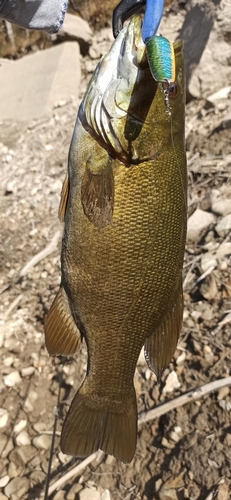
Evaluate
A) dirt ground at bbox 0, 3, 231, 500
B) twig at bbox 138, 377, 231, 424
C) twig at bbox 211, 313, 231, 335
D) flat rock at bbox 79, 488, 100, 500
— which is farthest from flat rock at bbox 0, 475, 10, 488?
twig at bbox 211, 313, 231, 335

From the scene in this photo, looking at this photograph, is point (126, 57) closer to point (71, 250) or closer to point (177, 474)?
point (71, 250)

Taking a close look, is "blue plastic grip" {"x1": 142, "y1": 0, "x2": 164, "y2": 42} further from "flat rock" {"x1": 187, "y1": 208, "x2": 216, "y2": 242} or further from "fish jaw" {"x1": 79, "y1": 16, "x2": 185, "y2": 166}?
"flat rock" {"x1": 187, "y1": 208, "x2": 216, "y2": 242}

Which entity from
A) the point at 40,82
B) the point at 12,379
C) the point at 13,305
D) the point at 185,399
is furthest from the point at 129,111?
the point at 40,82

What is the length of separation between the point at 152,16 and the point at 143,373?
2157 mm

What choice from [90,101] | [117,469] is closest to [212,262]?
[117,469]

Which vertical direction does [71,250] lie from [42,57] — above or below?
above

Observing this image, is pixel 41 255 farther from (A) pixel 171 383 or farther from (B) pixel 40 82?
(B) pixel 40 82

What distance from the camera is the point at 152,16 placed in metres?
1.38

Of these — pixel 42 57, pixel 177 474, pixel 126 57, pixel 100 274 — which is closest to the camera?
pixel 126 57

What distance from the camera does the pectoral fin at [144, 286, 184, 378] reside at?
69.3 inches

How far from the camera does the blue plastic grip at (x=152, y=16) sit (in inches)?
54.1

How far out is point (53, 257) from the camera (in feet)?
13.7

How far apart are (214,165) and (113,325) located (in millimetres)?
2706

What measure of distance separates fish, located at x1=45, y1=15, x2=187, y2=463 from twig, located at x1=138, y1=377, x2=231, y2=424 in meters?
1.06
